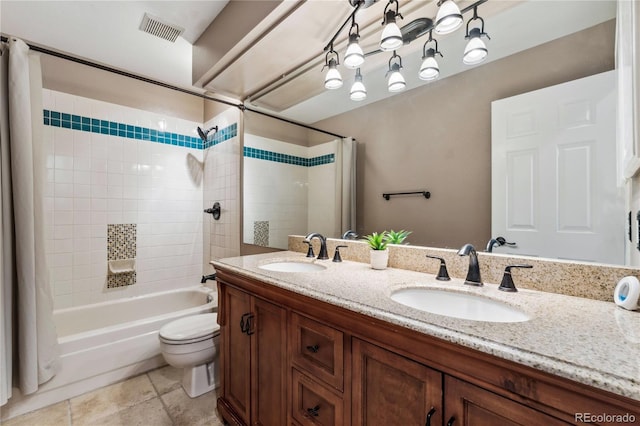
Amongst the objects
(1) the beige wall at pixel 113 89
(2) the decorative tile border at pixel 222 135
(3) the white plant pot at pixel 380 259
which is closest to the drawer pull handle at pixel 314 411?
(3) the white plant pot at pixel 380 259

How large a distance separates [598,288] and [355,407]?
84cm

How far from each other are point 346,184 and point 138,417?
6.01 feet

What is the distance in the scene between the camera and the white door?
911 mm

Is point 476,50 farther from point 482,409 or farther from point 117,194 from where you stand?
point 117,194

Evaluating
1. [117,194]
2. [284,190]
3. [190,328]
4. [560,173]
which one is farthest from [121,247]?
[560,173]

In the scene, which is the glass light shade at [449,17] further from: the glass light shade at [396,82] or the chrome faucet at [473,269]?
the chrome faucet at [473,269]

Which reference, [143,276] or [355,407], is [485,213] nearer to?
[355,407]

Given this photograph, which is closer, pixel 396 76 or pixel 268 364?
pixel 268 364

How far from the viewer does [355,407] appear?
0.84 m

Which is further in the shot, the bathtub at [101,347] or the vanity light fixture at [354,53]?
the bathtub at [101,347]

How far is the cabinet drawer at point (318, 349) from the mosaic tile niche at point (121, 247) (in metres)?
Answer: 2.13

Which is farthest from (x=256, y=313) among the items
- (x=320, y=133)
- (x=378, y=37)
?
(x=378, y=37)

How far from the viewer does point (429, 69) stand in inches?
53.0

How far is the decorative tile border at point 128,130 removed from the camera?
2178mm
